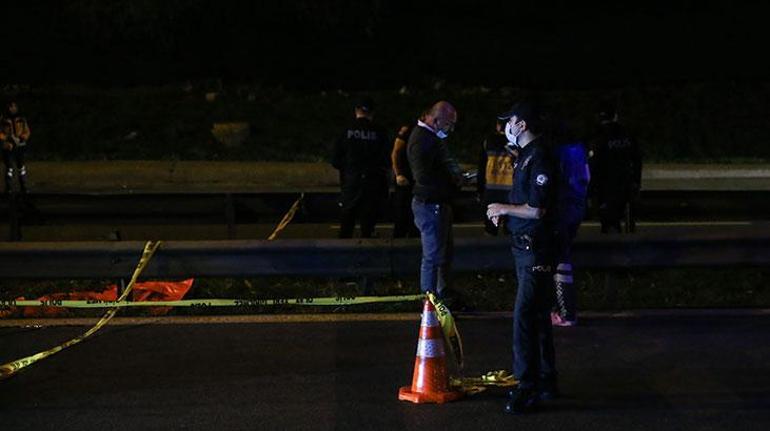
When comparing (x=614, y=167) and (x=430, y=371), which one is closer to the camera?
(x=430, y=371)

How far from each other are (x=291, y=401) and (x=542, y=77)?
19.8 m

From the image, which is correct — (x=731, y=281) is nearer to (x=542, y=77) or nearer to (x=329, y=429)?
(x=329, y=429)

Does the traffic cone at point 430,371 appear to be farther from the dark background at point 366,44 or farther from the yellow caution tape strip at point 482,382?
the dark background at point 366,44

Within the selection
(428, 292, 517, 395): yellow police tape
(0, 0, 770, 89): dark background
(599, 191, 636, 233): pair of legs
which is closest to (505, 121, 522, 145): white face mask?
(428, 292, 517, 395): yellow police tape

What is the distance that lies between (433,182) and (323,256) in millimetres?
1085

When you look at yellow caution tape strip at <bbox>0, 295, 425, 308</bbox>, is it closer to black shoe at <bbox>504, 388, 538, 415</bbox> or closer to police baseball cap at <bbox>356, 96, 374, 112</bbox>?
police baseball cap at <bbox>356, 96, 374, 112</bbox>

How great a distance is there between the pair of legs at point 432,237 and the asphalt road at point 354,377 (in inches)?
15.4

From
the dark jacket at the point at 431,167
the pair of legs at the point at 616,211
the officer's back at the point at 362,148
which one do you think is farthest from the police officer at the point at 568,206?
the officer's back at the point at 362,148

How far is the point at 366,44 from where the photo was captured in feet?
88.2

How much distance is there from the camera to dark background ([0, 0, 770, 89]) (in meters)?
26.0

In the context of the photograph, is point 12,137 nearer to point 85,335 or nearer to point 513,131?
point 85,335

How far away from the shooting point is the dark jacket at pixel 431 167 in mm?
8781

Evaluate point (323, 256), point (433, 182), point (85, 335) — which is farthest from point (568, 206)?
point (85, 335)

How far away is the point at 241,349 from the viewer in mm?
8102
